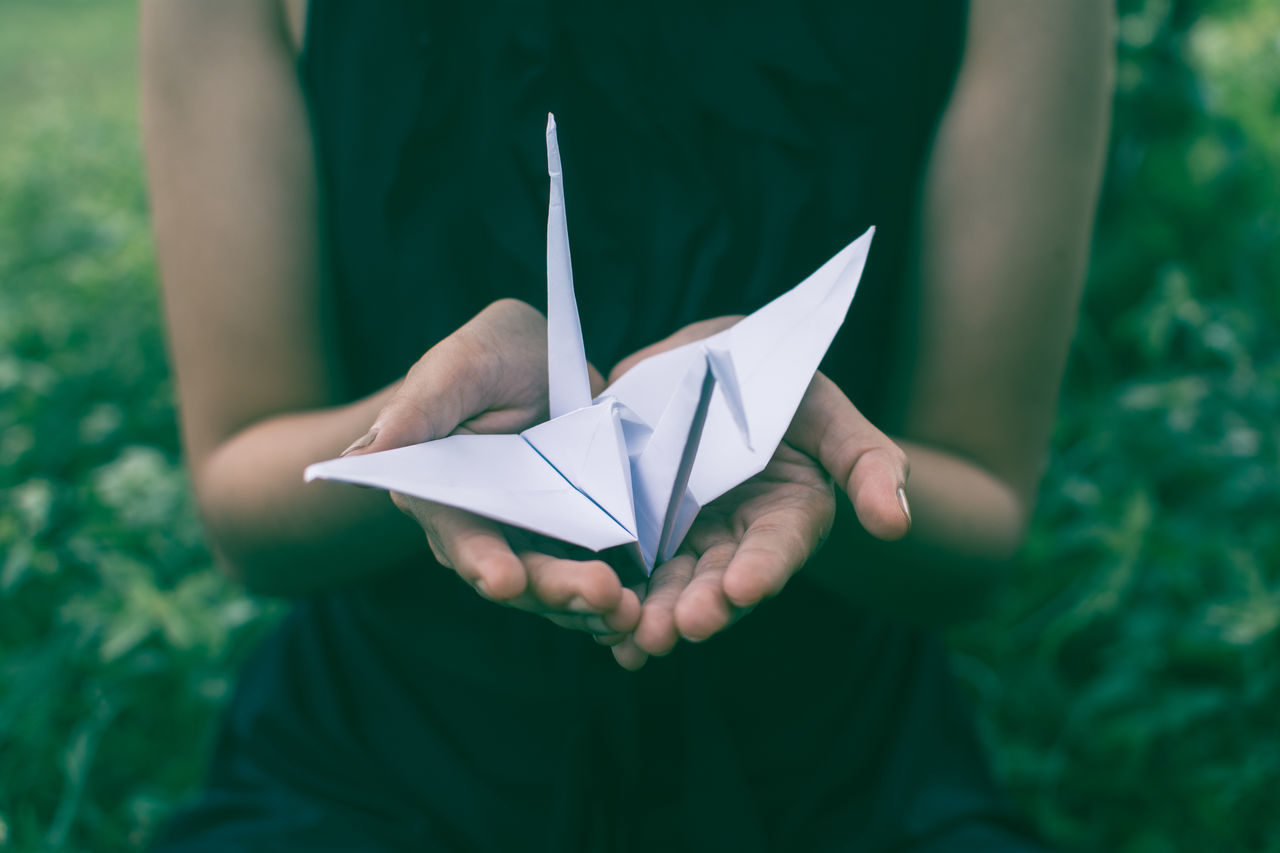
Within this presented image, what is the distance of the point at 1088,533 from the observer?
94cm

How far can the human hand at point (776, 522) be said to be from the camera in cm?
36

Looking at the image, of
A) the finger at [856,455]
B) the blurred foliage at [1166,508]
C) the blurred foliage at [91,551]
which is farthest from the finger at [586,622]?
the blurred foliage at [1166,508]

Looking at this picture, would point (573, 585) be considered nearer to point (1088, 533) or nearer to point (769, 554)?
point (769, 554)

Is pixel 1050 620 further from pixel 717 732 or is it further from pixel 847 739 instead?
pixel 717 732

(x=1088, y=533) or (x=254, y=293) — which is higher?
(x=254, y=293)

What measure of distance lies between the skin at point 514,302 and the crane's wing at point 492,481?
103mm

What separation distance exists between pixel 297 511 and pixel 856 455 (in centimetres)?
37

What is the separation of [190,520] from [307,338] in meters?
0.47

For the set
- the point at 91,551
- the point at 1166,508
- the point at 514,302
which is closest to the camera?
the point at 514,302

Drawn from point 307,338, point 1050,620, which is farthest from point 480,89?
point 1050,620

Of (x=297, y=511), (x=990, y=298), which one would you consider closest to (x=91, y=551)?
(x=297, y=511)

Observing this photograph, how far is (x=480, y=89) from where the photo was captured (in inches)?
22.0

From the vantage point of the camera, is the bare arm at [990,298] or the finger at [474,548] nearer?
the finger at [474,548]

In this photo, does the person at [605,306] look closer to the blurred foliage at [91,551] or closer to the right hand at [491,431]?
the right hand at [491,431]
